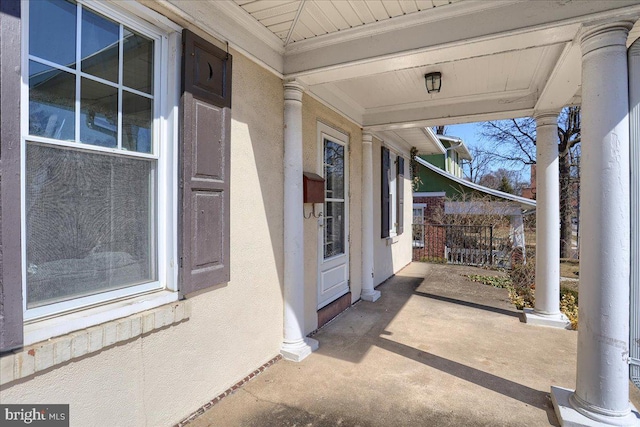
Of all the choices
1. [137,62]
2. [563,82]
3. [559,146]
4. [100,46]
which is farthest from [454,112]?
[559,146]

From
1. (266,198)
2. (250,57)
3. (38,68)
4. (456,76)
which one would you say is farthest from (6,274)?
(456,76)

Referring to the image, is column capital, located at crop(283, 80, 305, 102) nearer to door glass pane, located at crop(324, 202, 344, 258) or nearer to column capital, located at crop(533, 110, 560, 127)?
door glass pane, located at crop(324, 202, 344, 258)

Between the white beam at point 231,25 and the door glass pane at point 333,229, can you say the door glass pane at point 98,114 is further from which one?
the door glass pane at point 333,229

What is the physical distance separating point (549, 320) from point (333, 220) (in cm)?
289

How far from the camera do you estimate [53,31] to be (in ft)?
5.51

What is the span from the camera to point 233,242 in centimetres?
268

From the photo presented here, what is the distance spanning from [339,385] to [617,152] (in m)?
2.55

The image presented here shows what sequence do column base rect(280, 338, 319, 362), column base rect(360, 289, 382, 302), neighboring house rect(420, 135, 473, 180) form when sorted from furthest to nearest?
neighboring house rect(420, 135, 473, 180) < column base rect(360, 289, 382, 302) < column base rect(280, 338, 319, 362)

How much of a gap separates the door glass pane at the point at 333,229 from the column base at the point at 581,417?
8.54 ft

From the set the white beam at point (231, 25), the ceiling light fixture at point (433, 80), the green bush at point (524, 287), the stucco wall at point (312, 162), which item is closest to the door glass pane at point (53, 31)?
the white beam at point (231, 25)

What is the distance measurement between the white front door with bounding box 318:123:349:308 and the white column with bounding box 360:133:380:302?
0.52 meters

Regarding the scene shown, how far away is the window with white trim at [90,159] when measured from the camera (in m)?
1.62

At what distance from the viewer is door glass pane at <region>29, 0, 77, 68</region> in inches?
63.1

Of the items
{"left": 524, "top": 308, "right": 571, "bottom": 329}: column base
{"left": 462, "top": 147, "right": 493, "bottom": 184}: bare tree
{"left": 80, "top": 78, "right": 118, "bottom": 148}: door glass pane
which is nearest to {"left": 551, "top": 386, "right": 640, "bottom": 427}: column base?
{"left": 524, "top": 308, "right": 571, "bottom": 329}: column base
